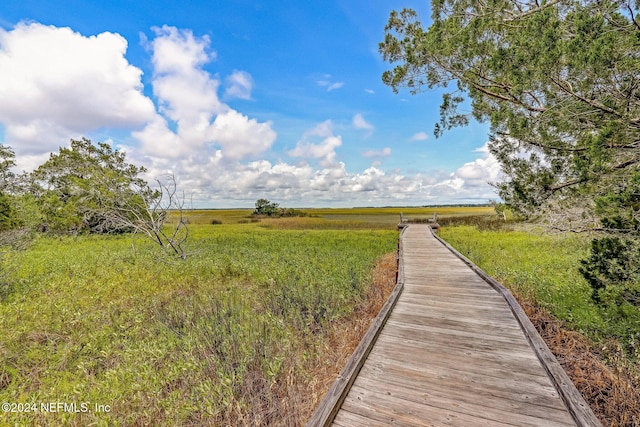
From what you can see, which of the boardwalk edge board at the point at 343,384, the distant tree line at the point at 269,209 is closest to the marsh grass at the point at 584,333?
the boardwalk edge board at the point at 343,384

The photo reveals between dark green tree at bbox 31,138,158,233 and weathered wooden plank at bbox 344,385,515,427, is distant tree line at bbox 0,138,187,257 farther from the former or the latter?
weathered wooden plank at bbox 344,385,515,427

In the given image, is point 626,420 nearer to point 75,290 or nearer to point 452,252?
point 452,252

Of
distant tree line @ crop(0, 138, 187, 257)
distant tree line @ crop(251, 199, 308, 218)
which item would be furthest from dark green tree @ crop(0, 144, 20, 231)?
distant tree line @ crop(251, 199, 308, 218)

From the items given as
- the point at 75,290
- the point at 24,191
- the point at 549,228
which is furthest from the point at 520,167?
the point at 24,191

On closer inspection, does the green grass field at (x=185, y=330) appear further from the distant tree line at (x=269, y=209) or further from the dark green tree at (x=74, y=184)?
the distant tree line at (x=269, y=209)

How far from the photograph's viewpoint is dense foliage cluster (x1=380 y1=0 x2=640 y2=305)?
3256mm

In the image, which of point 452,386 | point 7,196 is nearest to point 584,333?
point 452,386

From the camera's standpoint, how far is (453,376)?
2.54 meters

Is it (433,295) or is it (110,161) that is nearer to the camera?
(433,295)

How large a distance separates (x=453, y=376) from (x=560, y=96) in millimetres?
4506

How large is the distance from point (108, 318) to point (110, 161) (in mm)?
25862

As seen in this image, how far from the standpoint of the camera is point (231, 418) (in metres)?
2.98

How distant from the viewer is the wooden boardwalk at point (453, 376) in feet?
6.75

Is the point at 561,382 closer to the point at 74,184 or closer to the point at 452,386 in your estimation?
the point at 452,386
